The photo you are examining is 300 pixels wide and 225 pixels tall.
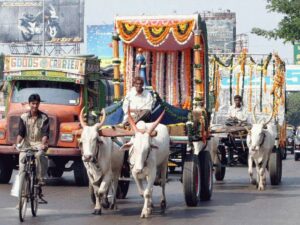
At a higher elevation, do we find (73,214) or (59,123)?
(59,123)

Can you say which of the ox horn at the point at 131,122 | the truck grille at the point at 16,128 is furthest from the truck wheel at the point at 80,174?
the ox horn at the point at 131,122

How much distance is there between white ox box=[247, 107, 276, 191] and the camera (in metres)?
20.1

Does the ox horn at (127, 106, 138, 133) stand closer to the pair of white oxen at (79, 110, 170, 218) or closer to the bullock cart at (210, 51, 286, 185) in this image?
the pair of white oxen at (79, 110, 170, 218)

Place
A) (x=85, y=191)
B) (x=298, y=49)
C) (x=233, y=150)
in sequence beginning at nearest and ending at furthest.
Result: (x=85, y=191) < (x=233, y=150) < (x=298, y=49)

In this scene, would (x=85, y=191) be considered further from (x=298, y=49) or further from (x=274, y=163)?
(x=298, y=49)

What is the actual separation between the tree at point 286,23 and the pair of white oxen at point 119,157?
30560 mm

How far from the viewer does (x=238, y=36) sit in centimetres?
10331

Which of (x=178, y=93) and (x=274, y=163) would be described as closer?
(x=178, y=93)

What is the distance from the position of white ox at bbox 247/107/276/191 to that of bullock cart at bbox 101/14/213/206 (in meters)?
1.94

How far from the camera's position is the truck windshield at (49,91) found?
21.3 meters

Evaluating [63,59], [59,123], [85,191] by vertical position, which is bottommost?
[85,191]

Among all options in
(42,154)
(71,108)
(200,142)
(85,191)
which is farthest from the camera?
(71,108)

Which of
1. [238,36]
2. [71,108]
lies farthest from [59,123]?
[238,36]

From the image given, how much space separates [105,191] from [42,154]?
108 centimetres
